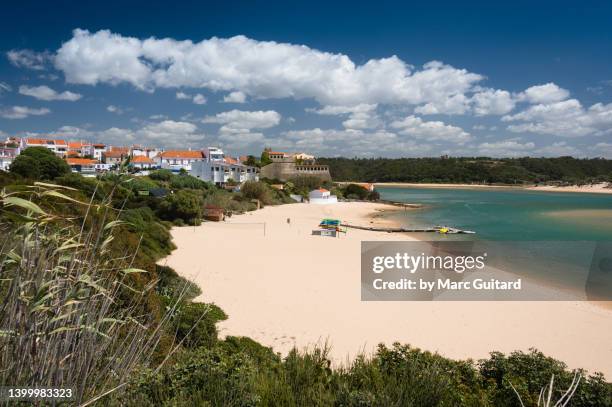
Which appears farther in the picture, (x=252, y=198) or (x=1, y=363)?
(x=252, y=198)

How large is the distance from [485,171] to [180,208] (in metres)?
122

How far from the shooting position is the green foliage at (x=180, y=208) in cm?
2820

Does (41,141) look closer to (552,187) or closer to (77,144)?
(77,144)

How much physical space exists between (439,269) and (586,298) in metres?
5.74

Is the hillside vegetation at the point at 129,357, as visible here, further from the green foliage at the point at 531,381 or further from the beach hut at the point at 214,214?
the beach hut at the point at 214,214

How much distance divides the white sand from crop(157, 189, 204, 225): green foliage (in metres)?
9.95

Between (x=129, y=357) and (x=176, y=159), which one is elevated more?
(x=176, y=159)

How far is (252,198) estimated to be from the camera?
1868 inches

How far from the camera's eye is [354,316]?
36.9 ft

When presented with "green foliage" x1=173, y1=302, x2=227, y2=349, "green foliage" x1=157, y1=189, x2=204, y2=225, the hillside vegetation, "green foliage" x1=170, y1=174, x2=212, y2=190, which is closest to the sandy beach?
"green foliage" x1=170, y1=174, x2=212, y2=190

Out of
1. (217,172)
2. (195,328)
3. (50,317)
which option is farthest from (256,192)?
(50,317)

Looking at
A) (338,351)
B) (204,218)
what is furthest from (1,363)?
(204,218)

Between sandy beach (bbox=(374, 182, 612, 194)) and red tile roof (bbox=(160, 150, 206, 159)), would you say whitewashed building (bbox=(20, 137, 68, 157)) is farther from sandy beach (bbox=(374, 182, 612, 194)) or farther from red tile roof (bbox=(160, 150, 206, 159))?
sandy beach (bbox=(374, 182, 612, 194))

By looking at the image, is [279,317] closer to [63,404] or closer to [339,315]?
[339,315]
